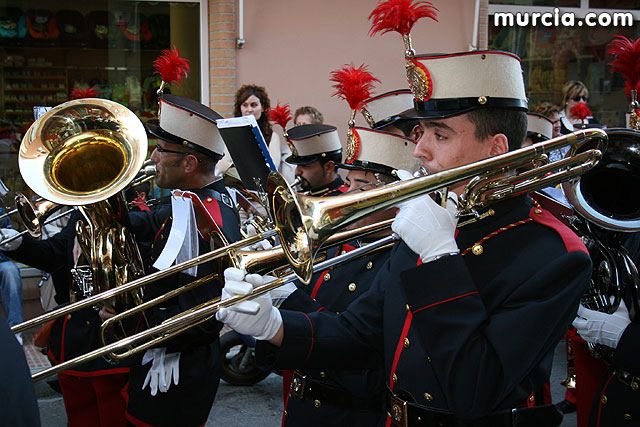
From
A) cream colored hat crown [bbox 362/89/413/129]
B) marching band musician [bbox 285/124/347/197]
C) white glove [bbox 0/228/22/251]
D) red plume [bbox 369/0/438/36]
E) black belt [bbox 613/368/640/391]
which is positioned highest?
red plume [bbox 369/0/438/36]

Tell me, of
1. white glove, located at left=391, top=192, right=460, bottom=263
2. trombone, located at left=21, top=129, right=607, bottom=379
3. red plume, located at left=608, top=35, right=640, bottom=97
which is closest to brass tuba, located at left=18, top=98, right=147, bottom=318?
trombone, located at left=21, top=129, right=607, bottom=379

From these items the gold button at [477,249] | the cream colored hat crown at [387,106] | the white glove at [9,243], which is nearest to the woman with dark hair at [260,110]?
the cream colored hat crown at [387,106]

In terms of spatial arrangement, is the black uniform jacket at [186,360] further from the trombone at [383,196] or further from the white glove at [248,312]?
the white glove at [248,312]

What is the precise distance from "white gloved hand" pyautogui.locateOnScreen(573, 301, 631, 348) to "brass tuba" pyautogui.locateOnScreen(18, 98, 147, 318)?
6.40 feet

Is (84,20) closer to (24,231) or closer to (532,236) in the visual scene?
(24,231)

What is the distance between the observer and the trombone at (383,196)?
5.64ft

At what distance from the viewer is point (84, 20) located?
6.92 meters

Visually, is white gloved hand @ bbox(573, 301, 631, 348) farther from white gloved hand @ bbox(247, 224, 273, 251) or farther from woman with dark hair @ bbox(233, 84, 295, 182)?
woman with dark hair @ bbox(233, 84, 295, 182)

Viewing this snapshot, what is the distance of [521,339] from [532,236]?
0.32 metres

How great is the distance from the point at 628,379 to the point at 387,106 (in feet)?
5.97

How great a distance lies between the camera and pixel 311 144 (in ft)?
14.2

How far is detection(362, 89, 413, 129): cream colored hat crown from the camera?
12.4 feet

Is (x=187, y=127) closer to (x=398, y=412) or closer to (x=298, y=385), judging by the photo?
(x=298, y=385)

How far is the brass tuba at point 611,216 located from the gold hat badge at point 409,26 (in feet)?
2.99
